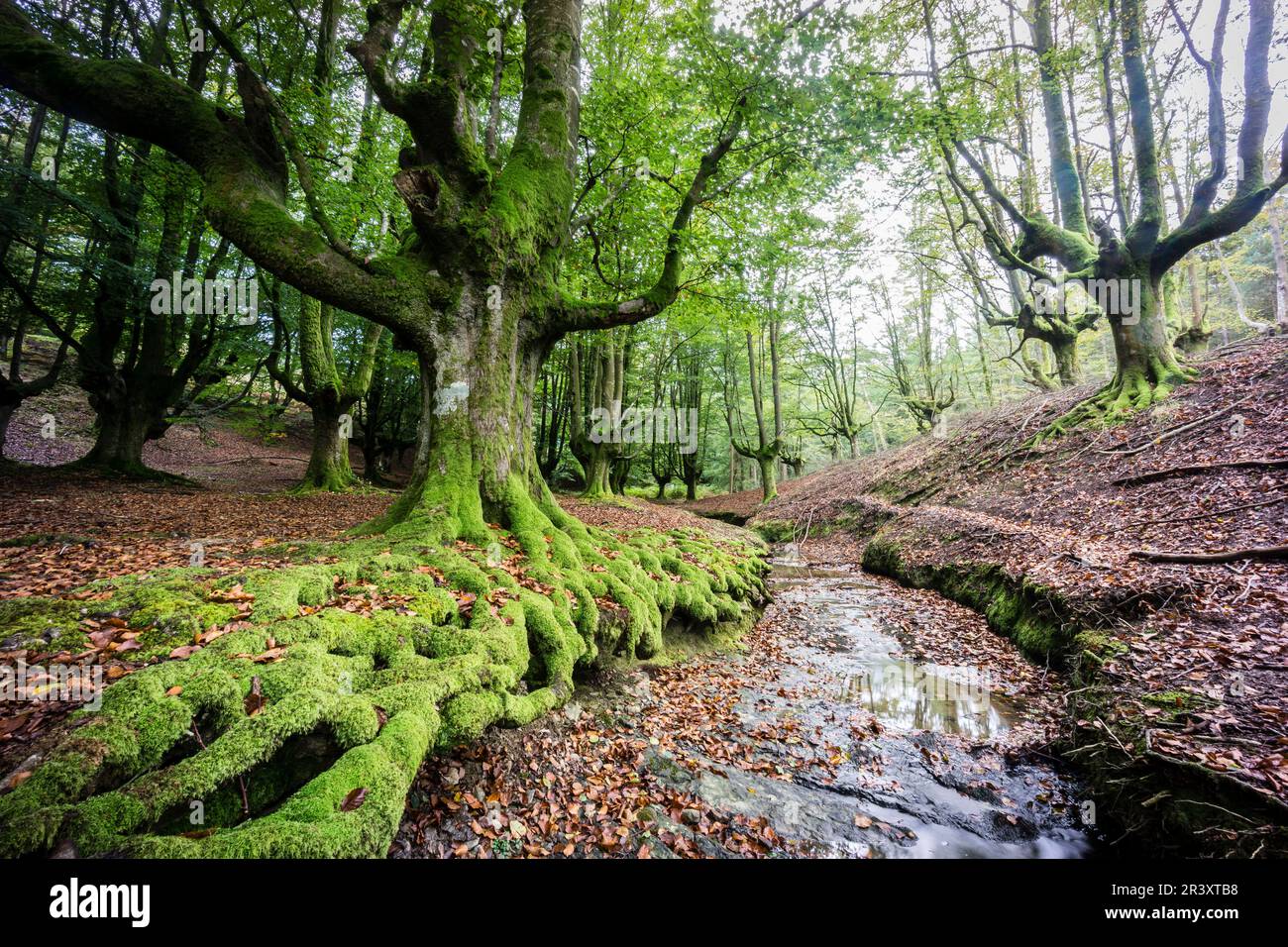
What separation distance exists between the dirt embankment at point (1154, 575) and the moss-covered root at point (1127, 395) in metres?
0.35

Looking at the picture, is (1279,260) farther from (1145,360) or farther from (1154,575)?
(1154,575)

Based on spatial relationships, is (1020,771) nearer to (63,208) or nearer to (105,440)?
(63,208)

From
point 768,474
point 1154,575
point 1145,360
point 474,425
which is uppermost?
point 1145,360

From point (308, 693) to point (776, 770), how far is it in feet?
11.7

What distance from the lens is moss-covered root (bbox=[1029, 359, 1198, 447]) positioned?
1016 centimetres

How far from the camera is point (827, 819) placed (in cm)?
356

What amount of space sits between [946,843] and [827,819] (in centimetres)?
82

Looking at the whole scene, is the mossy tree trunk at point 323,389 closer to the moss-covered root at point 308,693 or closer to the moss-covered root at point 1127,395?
the moss-covered root at point 308,693

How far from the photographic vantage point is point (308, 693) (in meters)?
2.69

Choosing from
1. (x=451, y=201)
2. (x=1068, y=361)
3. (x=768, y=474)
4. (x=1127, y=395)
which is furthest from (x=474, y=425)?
(x=768, y=474)

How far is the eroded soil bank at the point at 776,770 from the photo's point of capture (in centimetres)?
312

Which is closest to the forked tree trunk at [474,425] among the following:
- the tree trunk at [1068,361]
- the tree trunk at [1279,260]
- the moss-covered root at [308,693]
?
the moss-covered root at [308,693]

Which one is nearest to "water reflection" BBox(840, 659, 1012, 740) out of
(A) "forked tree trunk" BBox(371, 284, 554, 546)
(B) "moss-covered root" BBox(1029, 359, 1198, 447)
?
(A) "forked tree trunk" BBox(371, 284, 554, 546)
